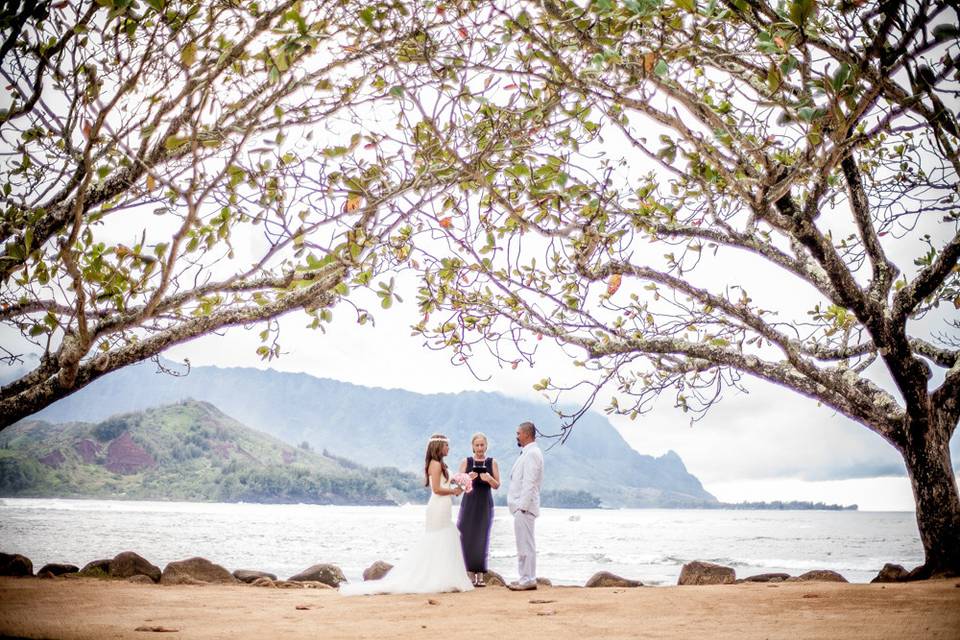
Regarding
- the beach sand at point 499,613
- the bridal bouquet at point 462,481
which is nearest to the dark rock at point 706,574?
the beach sand at point 499,613

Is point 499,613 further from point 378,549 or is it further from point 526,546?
point 378,549

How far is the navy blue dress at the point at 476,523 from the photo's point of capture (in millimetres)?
8555

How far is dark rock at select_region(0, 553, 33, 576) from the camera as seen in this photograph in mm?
8289

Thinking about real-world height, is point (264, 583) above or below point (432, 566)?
below

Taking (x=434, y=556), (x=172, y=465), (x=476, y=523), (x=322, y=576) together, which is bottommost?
(x=172, y=465)

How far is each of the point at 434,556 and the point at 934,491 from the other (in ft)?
19.4

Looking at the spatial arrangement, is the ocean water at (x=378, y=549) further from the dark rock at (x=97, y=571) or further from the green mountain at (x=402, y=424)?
the green mountain at (x=402, y=424)

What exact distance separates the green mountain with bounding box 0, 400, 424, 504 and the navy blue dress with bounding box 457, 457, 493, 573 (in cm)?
7819

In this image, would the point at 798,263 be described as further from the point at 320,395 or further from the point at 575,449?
the point at 320,395

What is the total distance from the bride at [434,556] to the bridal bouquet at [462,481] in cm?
6

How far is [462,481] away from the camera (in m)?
8.14

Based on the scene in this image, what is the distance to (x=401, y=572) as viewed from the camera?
7.77 metres

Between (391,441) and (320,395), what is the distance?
42603 millimetres

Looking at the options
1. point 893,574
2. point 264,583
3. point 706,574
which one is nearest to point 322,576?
point 264,583
